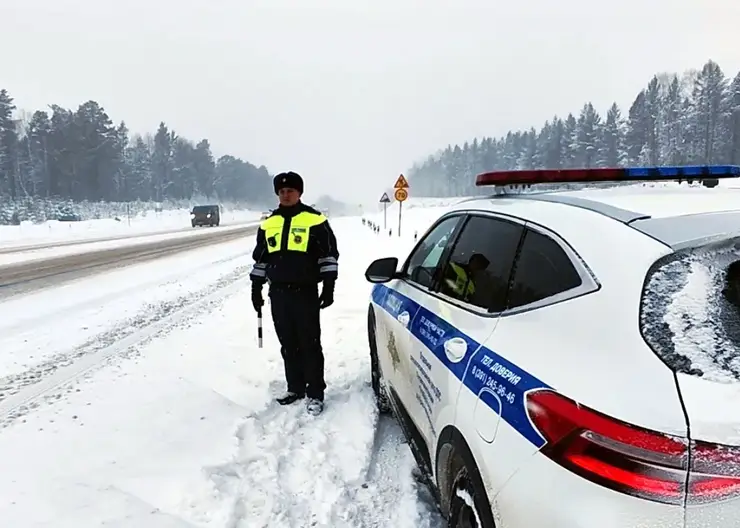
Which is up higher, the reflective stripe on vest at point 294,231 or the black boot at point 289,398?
the reflective stripe on vest at point 294,231

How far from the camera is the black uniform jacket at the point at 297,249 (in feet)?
14.3

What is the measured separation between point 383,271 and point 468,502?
2.03 meters

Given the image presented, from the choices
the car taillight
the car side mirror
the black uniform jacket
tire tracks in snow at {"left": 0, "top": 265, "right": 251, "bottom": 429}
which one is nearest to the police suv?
the car taillight

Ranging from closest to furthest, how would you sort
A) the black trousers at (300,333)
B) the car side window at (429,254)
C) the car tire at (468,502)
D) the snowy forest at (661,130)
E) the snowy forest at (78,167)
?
the car tire at (468,502)
the car side window at (429,254)
the black trousers at (300,333)
the snowy forest at (78,167)
the snowy forest at (661,130)

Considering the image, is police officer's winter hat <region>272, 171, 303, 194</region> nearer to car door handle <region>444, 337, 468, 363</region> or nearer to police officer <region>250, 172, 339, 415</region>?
police officer <region>250, 172, 339, 415</region>

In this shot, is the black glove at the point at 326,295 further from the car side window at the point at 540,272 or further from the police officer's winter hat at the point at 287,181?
the car side window at the point at 540,272

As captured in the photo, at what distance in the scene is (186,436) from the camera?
4.09 meters

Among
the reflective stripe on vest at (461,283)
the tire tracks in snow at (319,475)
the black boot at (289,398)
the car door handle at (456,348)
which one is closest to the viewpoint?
the car door handle at (456,348)

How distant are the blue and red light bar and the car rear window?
122cm

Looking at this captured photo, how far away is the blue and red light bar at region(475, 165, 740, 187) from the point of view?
269 cm

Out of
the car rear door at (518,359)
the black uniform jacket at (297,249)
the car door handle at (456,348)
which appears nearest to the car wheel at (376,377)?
the black uniform jacket at (297,249)

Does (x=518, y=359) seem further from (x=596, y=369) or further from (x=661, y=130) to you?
(x=661, y=130)

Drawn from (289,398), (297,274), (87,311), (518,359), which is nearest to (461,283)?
(518,359)

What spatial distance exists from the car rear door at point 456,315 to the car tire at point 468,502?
0.72 feet
